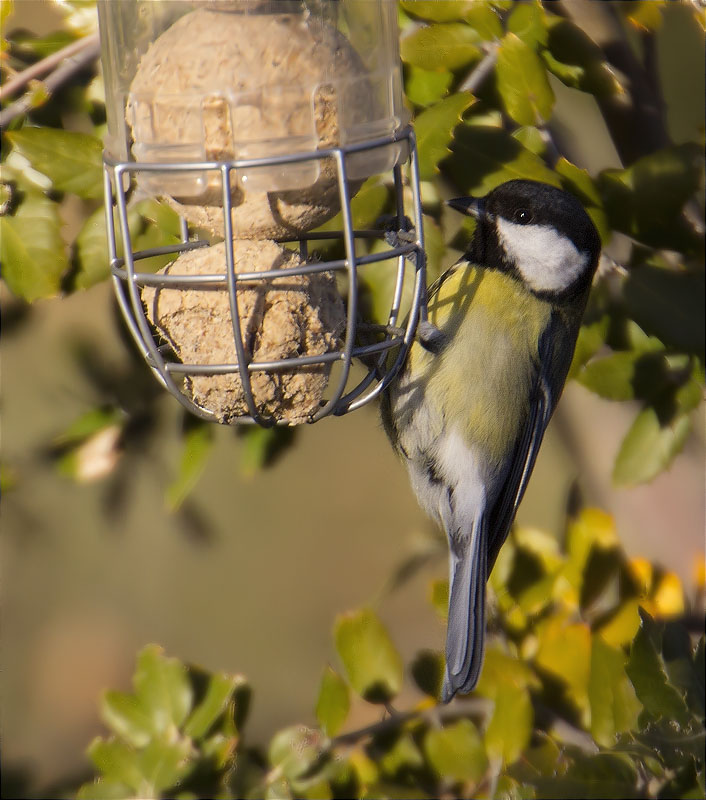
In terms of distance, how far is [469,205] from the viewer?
1.28 metres

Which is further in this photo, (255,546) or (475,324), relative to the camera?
(255,546)

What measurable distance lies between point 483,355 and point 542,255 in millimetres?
177

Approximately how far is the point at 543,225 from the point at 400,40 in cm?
33

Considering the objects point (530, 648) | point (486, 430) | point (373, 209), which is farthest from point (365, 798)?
point (373, 209)

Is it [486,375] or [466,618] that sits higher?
[486,375]

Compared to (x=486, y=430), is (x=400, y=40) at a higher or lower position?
higher

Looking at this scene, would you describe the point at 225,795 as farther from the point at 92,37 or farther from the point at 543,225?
the point at 92,37

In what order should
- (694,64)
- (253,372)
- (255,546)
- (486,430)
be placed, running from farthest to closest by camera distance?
1. (255,546)
2. (694,64)
3. (486,430)
4. (253,372)

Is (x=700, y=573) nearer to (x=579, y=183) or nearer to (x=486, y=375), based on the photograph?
(x=486, y=375)

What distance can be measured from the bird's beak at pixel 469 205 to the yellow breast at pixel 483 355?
0.10 m

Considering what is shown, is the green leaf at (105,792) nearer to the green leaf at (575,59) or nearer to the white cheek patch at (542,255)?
the white cheek patch at (542,255)

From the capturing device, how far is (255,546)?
2893 mm

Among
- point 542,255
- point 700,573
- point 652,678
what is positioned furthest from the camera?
point 700,573

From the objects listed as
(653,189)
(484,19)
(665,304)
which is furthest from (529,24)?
(665,304)
